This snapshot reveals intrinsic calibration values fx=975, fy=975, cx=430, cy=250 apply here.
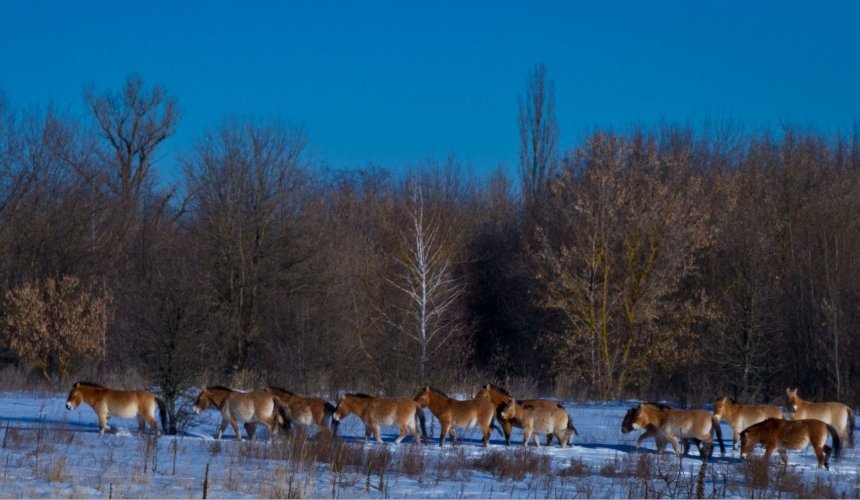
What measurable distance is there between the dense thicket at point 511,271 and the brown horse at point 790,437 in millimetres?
13162

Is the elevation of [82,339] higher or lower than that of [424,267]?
lower

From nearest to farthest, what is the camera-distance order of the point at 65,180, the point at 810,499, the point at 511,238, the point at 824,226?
the point at 810,499
the point at 824,226
the point at 65,180
the point at 511,238

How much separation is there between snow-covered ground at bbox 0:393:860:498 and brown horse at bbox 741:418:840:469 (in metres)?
0.28

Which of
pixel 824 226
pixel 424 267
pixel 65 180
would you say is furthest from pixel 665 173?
pixel 65 180

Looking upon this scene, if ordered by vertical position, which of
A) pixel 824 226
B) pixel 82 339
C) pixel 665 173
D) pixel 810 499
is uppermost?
pixel 665 173

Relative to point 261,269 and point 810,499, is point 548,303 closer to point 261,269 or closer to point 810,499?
point 261,269

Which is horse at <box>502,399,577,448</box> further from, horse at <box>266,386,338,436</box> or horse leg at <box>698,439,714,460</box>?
horse at <box>266,386,338,436</box>

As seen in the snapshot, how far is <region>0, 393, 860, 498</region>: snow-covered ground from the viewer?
12305 millimetres

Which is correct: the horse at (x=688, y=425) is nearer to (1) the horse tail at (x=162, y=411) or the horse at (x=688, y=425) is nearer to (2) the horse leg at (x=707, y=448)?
(2) the horse leg at (x=707, y=448)

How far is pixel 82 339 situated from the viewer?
35812mm

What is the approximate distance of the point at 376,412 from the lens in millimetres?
18016

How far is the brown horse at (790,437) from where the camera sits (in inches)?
642

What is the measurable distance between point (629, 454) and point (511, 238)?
1305 inches

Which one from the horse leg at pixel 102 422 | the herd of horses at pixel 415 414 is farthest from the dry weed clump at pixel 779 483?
the horse leg at pixel 102 422
